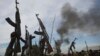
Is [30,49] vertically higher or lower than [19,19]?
lower

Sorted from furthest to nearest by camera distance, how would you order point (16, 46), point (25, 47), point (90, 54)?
1. point (90, 54)
2. point (25, 47)
3. point (16, 46)

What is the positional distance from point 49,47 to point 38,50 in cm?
170

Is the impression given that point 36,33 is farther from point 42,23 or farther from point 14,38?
point 14,38

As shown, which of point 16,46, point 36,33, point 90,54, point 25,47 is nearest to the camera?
point 16,46

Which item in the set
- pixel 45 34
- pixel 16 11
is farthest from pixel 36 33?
pixel 16 11

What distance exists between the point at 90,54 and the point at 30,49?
14610 millimetres

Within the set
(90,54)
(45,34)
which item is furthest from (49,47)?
(90,54)

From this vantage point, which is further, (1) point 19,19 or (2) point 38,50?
(2) point 38,50

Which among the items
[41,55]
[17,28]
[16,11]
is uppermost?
[16,11]

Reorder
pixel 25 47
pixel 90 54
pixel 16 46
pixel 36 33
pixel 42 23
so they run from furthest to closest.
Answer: pixel 90 54 → pixel 42 23 → pixel 36 33 → pixel 25 47 → pixel 16 46

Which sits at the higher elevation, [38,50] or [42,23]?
[42,23]

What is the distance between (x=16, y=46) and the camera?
62.3 feet

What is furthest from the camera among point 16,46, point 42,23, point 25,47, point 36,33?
point 42,23

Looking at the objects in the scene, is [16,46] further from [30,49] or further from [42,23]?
[42,23]
